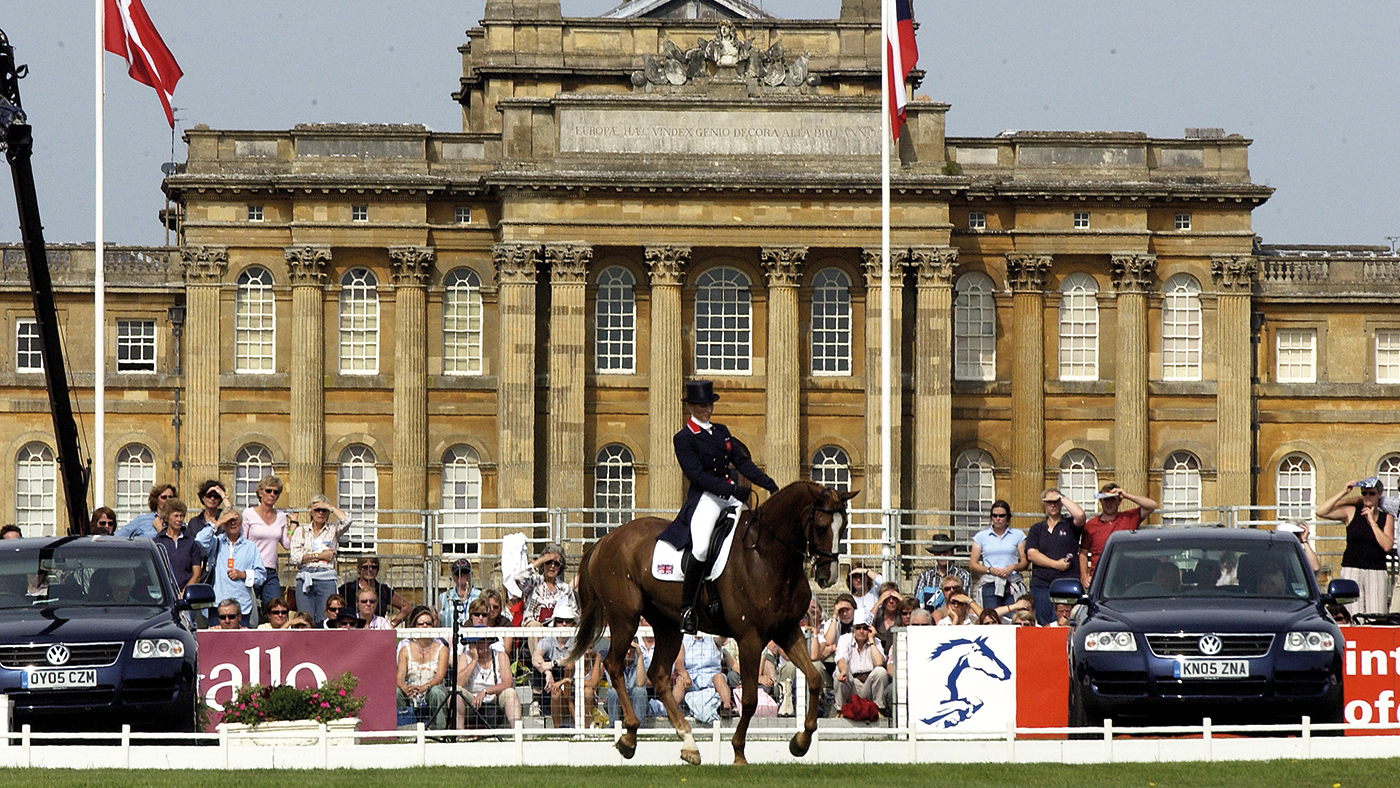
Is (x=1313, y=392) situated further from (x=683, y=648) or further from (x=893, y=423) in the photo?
(x=683, y=648)

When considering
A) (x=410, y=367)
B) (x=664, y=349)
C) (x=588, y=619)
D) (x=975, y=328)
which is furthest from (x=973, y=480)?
(x=588, y=619)

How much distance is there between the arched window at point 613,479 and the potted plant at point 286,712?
32.7 meters

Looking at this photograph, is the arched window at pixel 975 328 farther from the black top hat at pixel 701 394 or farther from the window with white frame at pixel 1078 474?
the black top hat at pixel 701 394

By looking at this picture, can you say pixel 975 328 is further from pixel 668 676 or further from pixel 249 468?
pixel 668 676

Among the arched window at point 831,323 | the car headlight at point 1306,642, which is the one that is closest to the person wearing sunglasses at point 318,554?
the car headlight at point 1306,642

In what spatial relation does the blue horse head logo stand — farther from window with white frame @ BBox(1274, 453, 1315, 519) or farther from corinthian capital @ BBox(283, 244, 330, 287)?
window with white frame @ BBox(1274, 453, 1315, 519)

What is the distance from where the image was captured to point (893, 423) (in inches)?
2019

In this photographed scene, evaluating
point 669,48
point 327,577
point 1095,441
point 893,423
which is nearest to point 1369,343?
point 1095,441

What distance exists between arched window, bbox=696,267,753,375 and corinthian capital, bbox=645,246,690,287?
1.32 metres

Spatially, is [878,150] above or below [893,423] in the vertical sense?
above

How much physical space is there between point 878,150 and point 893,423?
20.6 feet

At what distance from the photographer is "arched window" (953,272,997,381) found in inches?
2138

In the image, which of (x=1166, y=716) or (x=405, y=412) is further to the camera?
(x=405, y=412)

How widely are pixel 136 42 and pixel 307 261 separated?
18455 mm
